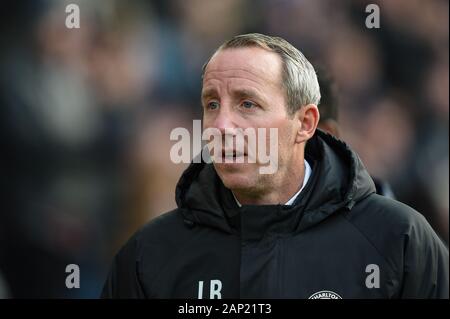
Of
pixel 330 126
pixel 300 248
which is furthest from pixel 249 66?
pixel 330 126

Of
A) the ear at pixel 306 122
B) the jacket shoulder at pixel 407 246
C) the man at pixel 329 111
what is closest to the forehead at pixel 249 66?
the ear at pixel 306 122

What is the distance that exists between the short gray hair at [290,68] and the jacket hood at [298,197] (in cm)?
16

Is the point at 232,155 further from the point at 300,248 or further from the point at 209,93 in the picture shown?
the point at 300,248

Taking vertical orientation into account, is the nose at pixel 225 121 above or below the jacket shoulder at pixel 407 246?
above

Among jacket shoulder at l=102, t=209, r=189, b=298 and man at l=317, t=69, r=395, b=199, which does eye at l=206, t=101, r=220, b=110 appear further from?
man at l=317, t=69, r=395, b=199

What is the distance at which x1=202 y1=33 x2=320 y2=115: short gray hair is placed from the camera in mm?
2242

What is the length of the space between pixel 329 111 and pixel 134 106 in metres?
1.35

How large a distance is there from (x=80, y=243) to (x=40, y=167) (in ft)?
1.59

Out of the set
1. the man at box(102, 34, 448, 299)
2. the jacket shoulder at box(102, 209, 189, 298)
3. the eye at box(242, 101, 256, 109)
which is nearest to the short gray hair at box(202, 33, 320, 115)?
the man at box(102, 34, 448, 299)

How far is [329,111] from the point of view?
3.39 m

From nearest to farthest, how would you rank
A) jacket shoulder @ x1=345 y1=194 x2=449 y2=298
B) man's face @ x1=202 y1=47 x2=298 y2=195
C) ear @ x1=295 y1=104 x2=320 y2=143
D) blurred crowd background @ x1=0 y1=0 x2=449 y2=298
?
jacket shoulder @ x1=345 y1=194 x2=449 y2=298 < man's face @ x1=202 y1=47 x2=298 y2=195 < ear @ x1=295 y1=104 x2=320 y2=143 < blurred crowd background @ x1=0 y1=0 x2=449 y2=298

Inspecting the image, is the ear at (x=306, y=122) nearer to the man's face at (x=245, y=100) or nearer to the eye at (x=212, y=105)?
the man's face at (x=245, y=100)

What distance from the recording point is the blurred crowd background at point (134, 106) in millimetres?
4277
